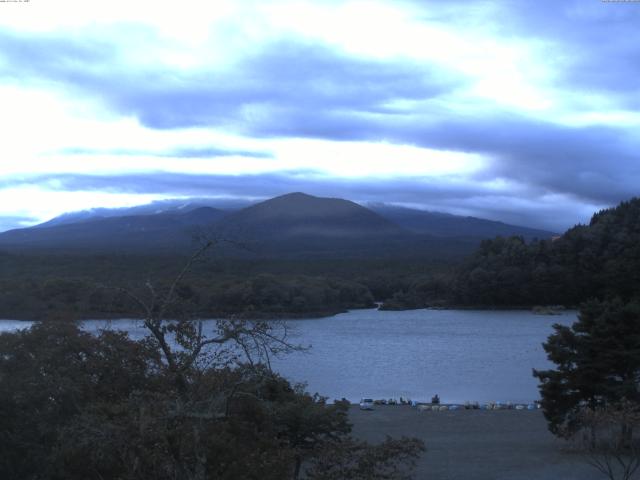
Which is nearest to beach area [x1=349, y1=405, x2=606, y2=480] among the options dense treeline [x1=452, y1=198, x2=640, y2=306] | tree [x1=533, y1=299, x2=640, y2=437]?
tree [x1=533, y1=299, x2=640, y2=437]

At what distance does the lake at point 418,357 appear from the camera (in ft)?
101

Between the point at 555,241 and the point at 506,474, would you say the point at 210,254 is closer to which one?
the point at 506,474

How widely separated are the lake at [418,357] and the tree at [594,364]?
22.5 feet

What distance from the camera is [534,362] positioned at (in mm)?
36656

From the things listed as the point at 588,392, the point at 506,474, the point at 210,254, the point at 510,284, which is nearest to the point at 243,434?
the point at 210,254

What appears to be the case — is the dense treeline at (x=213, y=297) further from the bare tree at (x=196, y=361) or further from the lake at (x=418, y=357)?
the lake at (x=418, y=357)

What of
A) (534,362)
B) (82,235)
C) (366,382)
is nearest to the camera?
(366,382)

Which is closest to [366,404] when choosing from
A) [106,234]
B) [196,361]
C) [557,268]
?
[196,361]

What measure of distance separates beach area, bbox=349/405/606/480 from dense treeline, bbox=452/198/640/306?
33.5 meters

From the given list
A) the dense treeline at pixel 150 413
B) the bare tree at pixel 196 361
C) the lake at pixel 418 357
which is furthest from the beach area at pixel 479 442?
the bare tree at pixel 196 361

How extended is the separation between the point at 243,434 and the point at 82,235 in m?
89.0

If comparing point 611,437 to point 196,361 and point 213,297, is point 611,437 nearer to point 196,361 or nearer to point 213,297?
point 196,361

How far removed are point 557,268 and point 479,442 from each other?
1599 inches

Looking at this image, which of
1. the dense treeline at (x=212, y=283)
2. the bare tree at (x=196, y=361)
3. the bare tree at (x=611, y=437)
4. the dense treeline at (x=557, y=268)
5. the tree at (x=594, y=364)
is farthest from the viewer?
the dense treeline at (x=557, y=268)
